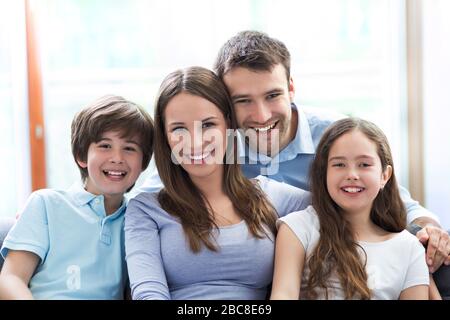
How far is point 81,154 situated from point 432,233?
2.99 ft

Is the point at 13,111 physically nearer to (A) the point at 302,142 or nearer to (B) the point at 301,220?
(A) the point at 302,142

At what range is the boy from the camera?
4.43ft

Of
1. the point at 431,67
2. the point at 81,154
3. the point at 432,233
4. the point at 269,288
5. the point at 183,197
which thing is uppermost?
the point at 431,67

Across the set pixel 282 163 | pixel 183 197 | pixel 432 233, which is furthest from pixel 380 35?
pixel 183 197

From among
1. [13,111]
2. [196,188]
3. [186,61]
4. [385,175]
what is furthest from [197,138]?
[13,111]

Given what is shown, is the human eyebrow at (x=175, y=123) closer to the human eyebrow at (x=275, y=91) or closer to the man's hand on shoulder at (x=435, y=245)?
the human eyebrow at (x=275, y=91)

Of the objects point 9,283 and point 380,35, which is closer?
point 9,283

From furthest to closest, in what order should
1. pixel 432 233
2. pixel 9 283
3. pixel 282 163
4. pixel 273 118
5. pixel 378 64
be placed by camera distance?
pixel 378 64 → pixel 282 163 → pixel 273 118 → pixel 432 233 → pixel 9 283

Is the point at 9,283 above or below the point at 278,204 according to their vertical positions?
below

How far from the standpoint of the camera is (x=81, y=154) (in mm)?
1479

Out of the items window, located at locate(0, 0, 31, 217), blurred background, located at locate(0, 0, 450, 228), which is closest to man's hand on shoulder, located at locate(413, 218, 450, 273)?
blurred background, located at locate(0, 0, 450, 228)

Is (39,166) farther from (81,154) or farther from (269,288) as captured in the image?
(269,288)

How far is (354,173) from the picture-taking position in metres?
1.35

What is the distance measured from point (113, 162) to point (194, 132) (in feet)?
A: 0.77
